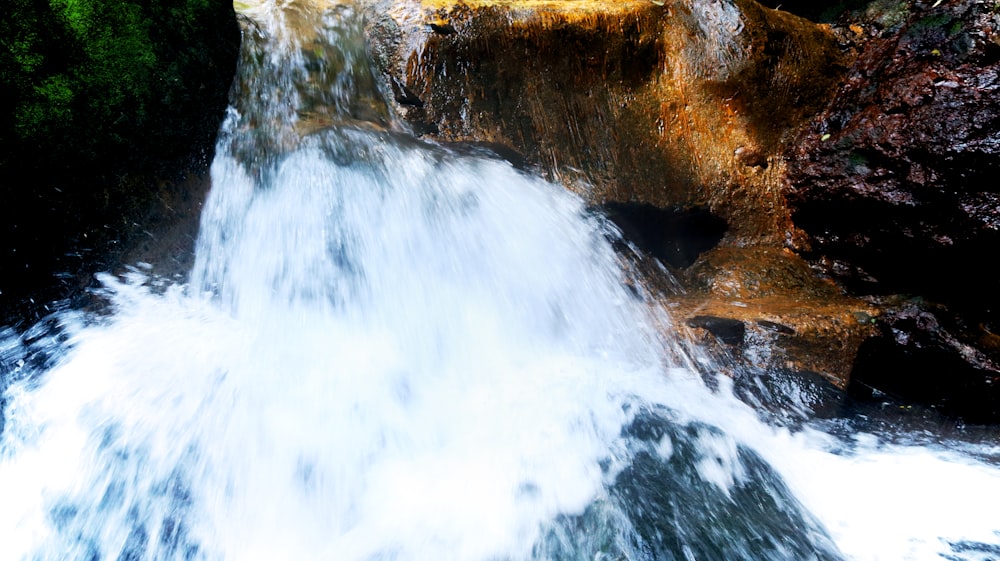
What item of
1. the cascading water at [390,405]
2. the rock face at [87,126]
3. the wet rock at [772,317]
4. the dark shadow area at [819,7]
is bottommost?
the cascading water at [390,405]

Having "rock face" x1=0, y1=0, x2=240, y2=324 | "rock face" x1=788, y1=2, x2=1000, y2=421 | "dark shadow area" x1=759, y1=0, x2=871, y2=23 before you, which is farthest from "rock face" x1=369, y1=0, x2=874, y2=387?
"rock face" x1=0, y1=0, x2=240, y2=324

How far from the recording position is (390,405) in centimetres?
297

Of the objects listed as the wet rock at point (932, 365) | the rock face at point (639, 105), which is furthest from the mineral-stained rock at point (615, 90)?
the wet rock at point (932, 365)

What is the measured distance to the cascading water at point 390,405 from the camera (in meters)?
2.28

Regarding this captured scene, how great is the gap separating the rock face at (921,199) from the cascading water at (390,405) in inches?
23.4

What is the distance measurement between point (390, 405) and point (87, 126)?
2343mm

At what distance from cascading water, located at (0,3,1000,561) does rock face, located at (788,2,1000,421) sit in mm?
593

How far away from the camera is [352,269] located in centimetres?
346

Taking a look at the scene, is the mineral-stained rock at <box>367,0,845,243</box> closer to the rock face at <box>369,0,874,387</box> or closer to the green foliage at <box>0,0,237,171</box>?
the rock face at <box>369,0,874,387</box>

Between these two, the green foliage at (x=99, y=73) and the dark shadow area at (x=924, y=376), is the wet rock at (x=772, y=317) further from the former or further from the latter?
the green foliage at (x=99, y=73)

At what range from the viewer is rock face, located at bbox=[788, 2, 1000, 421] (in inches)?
130

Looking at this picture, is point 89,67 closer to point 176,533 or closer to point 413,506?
point 176,533

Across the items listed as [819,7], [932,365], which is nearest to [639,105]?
[932,365]

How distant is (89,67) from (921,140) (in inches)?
211
